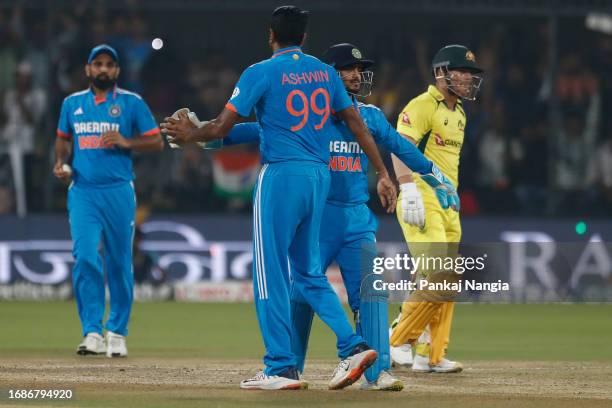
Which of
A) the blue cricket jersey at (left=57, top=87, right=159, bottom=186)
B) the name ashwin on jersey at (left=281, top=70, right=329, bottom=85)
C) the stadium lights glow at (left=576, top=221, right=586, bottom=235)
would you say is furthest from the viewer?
the stadium lights glow at (left=576, top=221, right=586, bottom=235)

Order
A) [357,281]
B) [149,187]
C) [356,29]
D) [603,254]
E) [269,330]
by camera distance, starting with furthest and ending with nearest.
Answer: [356,29] < [149,187] < [603,254] < [357,281] < [269,330]

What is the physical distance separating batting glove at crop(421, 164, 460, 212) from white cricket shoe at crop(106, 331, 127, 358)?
9.60 feet

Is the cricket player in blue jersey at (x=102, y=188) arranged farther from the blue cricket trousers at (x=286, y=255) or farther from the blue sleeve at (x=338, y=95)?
the blue sleeve at (x=338, y=95)

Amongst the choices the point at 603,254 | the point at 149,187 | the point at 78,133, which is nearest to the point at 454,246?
the point at 78,133

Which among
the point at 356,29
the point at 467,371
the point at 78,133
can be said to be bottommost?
the point at 467,371

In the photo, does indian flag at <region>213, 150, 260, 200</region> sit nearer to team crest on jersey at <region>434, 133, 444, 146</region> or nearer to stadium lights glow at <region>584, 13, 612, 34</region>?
stadium lights glow at <region>584, 13, 612, 34</region>

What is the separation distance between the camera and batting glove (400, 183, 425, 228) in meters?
8.09

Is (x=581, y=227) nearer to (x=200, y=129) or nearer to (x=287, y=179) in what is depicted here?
(x=287, y=179)

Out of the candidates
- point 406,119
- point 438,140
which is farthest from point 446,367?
point 406,119

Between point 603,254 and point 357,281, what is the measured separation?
31.5 ft

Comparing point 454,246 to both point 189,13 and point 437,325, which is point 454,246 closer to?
point 437,325

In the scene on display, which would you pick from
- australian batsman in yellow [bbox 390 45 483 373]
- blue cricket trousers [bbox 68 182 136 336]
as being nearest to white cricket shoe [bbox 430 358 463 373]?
australian batsman in yellow [bbox 390 45 483 373]

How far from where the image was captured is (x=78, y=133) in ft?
35.1

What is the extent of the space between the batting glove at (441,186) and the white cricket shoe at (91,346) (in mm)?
3083
